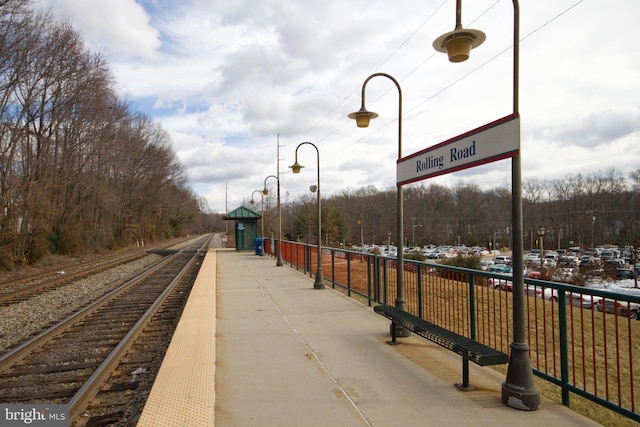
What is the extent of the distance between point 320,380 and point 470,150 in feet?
9.87

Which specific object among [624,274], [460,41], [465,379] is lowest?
[624,274]

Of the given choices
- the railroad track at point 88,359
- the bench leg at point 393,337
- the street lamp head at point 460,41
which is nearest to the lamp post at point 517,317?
the street lamp head at point 460,41

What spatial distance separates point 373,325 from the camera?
773 cm

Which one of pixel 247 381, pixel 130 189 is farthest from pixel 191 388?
pixel 130 189

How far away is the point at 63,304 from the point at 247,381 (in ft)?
29.7

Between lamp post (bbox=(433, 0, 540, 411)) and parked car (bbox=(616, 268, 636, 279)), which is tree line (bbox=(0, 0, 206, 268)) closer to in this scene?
lamp post (bbox=(433, 0, 540, 411))

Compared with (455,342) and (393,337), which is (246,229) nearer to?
(393,337)

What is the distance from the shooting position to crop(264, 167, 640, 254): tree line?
73.6 metres

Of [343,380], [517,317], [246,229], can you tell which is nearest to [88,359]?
[343,380]

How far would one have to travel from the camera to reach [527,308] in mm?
4871

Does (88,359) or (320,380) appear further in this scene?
(88,359)

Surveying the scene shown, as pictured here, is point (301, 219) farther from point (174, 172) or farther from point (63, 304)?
point (63, 304)

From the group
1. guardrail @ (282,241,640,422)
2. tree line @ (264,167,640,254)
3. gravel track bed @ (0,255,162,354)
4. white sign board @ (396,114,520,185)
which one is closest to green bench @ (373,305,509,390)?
guardrail @ (282,241,640,422)

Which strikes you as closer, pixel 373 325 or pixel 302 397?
pixel 302 397
